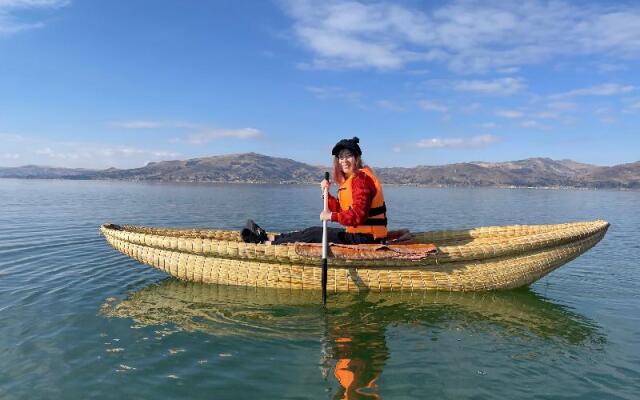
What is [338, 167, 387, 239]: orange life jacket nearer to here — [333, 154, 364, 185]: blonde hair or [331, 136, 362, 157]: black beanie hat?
[333, 154, 364, 185]: blonde hair

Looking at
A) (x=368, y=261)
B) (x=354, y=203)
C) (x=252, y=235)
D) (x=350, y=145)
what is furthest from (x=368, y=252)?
(x=252, y=235)

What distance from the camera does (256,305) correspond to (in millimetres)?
9102

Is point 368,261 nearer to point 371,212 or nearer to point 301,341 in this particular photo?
point 371,212

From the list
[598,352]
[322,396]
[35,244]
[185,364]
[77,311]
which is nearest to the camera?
[322,396]

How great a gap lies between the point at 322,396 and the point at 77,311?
5.79m

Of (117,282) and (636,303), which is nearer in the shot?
(636,303)

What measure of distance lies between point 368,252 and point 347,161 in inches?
86.1

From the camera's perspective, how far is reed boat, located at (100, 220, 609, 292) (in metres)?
9.80

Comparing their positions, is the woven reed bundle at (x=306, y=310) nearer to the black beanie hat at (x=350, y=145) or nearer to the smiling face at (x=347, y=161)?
the smiling face at (x=347, y=161)

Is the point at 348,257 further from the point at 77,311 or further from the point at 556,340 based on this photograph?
→ the point at 77,311

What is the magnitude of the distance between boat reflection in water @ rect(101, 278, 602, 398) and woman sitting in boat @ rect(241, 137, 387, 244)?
1.41 meters

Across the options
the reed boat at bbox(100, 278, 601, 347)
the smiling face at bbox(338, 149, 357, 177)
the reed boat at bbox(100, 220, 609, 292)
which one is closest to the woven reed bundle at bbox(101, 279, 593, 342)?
the reed boat at bbox(100, 278, 601, 347)

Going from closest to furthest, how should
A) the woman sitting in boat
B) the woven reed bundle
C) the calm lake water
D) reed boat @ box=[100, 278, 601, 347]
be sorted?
the calm lake water < reed boat @ box=[100, 278, 601, 347] < the woven reed bundle < the woman sitting in boat

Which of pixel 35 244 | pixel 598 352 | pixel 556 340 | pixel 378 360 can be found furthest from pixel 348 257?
pixel 35 244
